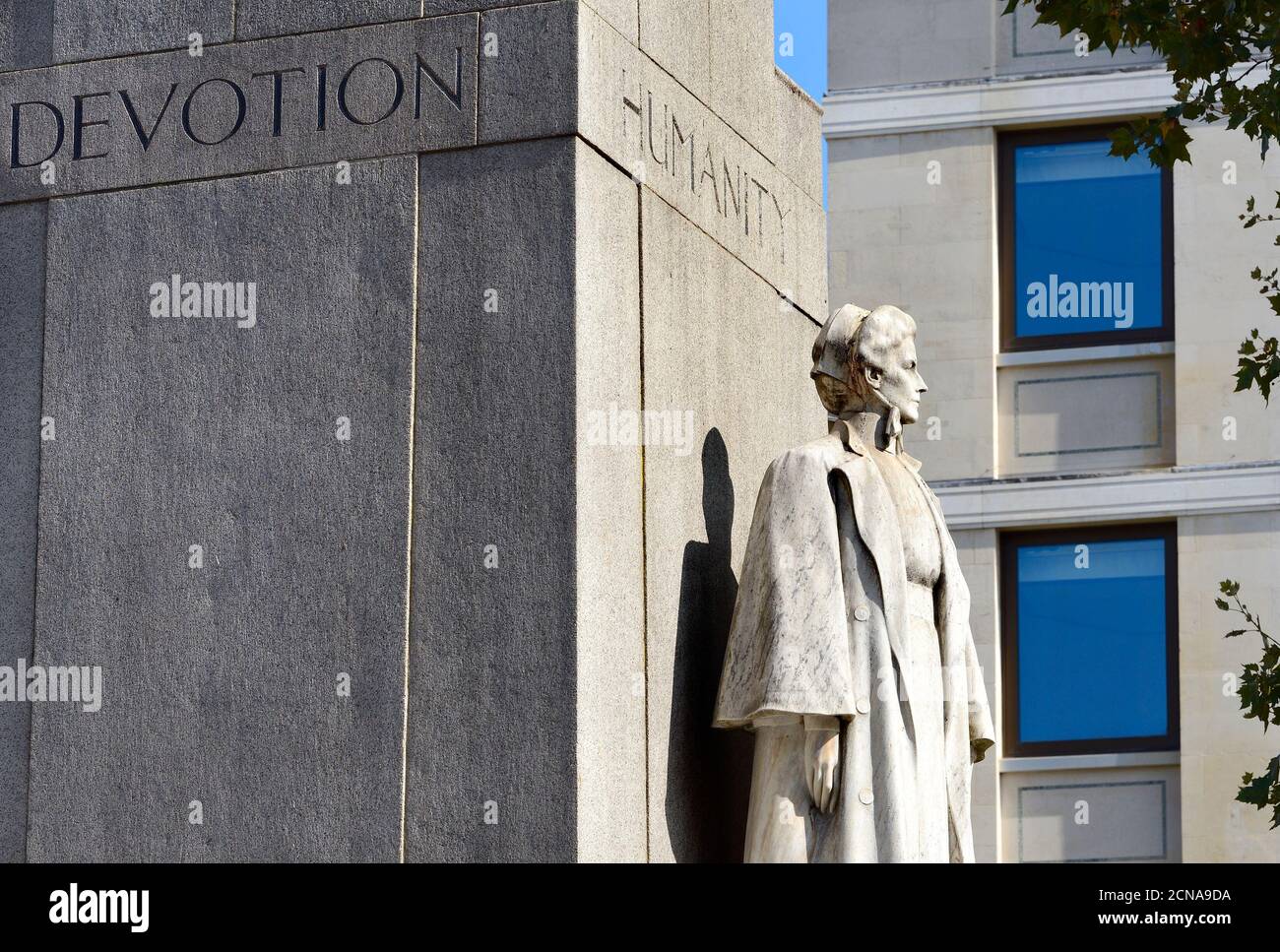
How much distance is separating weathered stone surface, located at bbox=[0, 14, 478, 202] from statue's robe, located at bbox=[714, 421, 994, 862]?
5.85ft

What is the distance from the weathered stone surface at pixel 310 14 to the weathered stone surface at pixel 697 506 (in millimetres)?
1144

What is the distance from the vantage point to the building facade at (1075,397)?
25.8 m

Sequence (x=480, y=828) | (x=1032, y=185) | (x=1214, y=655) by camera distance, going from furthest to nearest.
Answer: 1. (x=1032, y=185)
2. (x=1214, y=655)
3. (x=480, y=828)

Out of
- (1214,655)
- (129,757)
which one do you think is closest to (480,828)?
(129,757)

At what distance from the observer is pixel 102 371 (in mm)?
10031

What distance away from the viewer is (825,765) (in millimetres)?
9570

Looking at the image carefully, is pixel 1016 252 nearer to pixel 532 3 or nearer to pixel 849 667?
pixel 532 3

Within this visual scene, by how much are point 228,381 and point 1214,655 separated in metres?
17.1

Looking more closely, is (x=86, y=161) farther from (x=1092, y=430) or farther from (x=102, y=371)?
(x=1092, y=430)

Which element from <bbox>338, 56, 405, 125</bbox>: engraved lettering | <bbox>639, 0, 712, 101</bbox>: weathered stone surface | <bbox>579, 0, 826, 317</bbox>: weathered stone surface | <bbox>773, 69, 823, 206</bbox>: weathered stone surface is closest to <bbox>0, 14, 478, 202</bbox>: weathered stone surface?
<bbox>338, 56, 405, 125</bbox>: engraved lettering

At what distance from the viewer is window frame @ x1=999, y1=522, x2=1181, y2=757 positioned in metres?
25.8

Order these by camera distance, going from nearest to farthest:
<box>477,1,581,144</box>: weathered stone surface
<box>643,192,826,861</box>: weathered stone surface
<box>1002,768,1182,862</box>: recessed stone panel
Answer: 1. <box>477,1,581,144</box>: weathered stone surface
2. <box>643,192,826,861</box>: weathered stone surface
3. <box>1002,768,1182,862</box>: recessed stone panel

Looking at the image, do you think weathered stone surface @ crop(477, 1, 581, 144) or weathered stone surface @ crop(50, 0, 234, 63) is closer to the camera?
weathered stone surface @ crop(477, 1, 581, 144)

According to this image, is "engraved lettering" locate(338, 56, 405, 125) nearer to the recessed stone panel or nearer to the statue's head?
the statue's head
